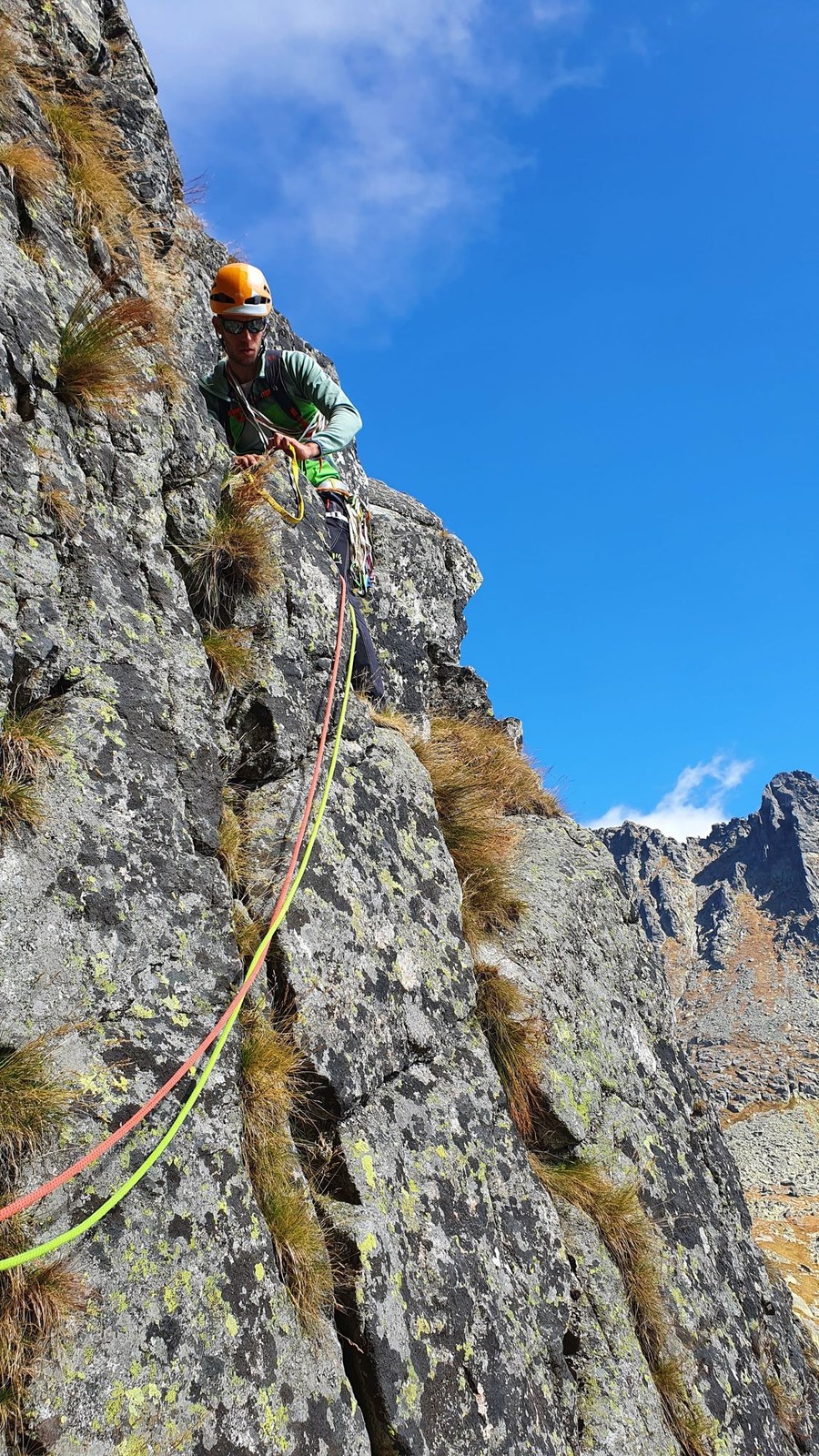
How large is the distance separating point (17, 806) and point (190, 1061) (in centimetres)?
144

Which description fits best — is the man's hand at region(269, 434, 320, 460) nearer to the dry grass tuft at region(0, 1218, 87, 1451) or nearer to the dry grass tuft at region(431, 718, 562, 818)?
the dry grass tuft at region(431, 718, 562, 818)

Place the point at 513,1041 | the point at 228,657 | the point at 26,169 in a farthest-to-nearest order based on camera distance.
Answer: the point at 513,1041 → the point at 228,657 → the point at 26,169

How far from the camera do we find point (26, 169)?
5.90 meters

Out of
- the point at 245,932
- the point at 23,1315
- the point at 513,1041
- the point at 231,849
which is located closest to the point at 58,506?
the point at 231,849

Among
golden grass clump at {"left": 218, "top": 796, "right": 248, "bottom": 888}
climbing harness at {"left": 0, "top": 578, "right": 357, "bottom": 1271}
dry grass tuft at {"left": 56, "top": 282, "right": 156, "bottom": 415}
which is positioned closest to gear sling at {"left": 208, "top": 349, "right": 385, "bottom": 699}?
dry grass tuft at {"left": 56, "top": 282, "right": 156, "bottom": 415}

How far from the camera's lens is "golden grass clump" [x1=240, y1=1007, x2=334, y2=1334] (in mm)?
4211

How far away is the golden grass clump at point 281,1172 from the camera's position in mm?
4211

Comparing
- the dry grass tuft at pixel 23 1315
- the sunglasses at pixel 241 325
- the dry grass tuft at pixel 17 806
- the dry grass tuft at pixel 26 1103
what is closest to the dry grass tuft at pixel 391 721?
the sunglasses at pixel 241 325

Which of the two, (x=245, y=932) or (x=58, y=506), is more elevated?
(x=58, y=506)

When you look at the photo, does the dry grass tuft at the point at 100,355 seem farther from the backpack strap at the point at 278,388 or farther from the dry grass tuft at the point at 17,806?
the dry grass tuft at the point at 17,806

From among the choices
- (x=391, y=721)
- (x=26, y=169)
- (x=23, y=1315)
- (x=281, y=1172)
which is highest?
(x=26, y=169)

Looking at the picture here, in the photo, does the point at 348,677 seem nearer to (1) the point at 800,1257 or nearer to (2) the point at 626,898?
(2) the point at 626,898

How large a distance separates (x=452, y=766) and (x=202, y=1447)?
5.94 metres

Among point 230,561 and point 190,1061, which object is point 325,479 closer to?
point 230,561
